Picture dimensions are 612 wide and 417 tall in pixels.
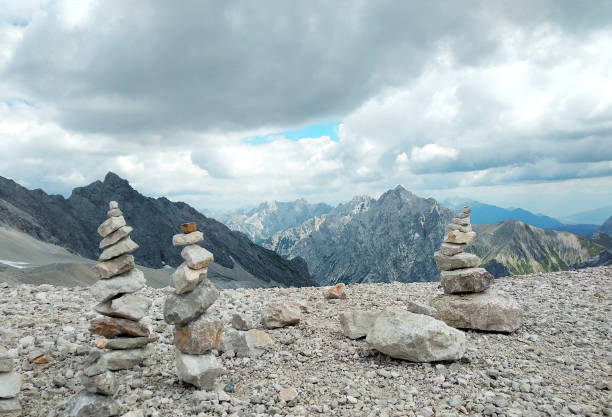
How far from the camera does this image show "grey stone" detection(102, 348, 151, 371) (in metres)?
12.3

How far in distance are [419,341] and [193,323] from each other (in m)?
7.32

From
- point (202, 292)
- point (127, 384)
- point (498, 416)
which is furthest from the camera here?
point (202, 292)

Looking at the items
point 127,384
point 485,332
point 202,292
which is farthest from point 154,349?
point 485,332

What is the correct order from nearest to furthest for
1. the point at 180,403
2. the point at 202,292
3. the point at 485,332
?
the point at 180,403
the point at 202,292
the point at 485,332

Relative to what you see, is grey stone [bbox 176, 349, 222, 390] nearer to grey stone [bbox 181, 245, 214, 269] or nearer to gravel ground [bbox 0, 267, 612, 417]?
gravel ground [bbox 0, 267, 612, 417]

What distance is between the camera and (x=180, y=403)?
10734 millimetres

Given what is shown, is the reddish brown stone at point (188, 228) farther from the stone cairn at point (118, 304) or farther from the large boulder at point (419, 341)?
the large boulder at point (419, 341)

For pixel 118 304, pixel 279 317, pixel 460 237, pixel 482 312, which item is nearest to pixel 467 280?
pixel 482 312

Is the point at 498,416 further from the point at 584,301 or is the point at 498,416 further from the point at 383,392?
→ the point at 584,301

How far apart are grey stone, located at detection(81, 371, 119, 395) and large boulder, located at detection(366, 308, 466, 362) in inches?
322

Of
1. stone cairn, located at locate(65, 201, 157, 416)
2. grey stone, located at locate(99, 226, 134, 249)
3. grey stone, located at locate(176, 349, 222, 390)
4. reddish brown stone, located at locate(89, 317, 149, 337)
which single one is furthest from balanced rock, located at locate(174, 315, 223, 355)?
grey stone, located at locate(99, 226, 134, 249)

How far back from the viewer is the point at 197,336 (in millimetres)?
11695

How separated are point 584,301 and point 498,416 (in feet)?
43.5

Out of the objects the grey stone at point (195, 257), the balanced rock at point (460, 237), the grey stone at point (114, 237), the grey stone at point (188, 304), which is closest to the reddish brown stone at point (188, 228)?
the grey stone at point (195, 257)
